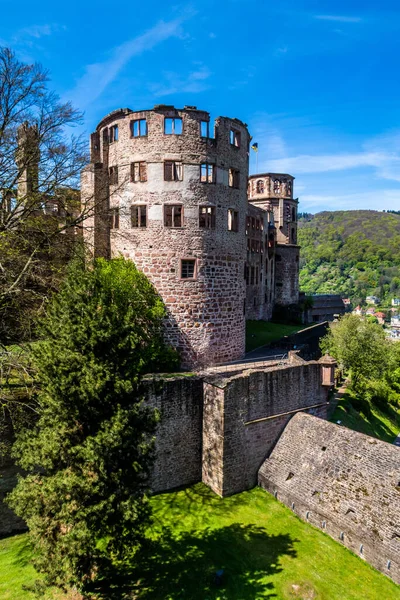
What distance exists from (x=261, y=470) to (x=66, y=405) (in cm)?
1077

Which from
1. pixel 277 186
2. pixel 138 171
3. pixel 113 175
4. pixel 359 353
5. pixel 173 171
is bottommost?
pixel 359 353

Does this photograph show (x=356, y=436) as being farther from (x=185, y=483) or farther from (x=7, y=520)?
(x=7, y=520)

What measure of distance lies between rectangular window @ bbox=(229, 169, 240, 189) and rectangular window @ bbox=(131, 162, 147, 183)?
470 centimetres

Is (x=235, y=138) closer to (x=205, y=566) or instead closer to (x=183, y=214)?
(x=183, y=214)

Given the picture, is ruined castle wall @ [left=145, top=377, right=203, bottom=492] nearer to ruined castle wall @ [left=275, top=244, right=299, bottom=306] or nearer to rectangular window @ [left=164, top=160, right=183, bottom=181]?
A: rectangular window @ [left=164, top=160, right=183, bottom=181]

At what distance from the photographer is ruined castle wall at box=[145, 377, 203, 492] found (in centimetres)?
1686

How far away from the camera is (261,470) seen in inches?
720

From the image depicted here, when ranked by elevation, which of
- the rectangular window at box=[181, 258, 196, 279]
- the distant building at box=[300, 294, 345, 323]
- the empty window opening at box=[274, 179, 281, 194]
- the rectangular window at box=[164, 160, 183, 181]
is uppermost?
the empty window opening at box=[274, 179, 281, 194]

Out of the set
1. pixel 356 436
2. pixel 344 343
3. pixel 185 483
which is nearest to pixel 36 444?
pixel 185 483

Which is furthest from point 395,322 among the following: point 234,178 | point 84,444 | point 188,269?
point 84,444

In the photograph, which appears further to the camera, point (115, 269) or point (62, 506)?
point (115, 269)

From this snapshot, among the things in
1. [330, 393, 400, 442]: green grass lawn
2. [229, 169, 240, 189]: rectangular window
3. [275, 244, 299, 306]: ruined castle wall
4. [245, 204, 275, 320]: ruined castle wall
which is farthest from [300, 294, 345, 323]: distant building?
[229, 169, 240, 189]: rectangular window

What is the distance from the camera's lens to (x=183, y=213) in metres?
21.4

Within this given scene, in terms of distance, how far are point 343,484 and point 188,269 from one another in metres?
12.0
